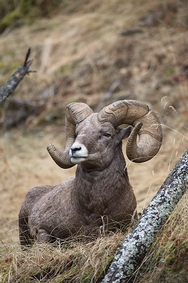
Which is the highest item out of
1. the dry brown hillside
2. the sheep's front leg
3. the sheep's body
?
the sheep's body

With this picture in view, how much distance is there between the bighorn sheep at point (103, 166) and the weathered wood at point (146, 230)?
954mm

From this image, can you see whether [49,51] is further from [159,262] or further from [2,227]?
[159,262]

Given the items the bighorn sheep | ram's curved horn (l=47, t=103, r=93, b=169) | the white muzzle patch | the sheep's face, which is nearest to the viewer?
Answer: the white muzzle patch

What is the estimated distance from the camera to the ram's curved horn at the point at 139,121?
7016 millimetres

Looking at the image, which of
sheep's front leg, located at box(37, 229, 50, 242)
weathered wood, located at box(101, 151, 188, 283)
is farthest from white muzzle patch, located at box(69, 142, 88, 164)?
sheep's front leg, located at box(37, 229, 50, 242)

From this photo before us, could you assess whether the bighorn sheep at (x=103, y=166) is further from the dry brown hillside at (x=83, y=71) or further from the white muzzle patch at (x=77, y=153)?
the dry brown hillside at (x=83, y=71)

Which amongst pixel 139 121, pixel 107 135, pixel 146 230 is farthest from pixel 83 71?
pixel 146 230

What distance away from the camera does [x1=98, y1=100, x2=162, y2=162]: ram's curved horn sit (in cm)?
702

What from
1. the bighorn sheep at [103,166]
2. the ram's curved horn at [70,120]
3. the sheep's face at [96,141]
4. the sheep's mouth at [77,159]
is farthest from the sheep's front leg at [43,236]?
the sheep's mouth at [77,159]

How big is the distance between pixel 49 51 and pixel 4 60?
1.47 metres

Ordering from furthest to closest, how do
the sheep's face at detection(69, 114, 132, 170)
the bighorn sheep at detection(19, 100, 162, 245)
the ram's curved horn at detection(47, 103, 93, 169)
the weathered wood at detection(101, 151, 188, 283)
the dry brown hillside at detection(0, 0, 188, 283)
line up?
1. the dry brown hillside at detection(0, 0, 188, 283)
2. the ram's curved horn at detection(47, 103, 93, 169)
3. the bighorn sheep at detection(19, 100, 162, 245)
4. the sheep's face at detection(69, 114, 132, 170)
5. the weathered wood at detection(101, 151, 188, 283)

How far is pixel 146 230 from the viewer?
5.88m

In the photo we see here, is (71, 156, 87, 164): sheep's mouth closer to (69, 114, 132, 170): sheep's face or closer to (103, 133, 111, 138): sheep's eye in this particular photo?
(69, 114, 132, 170): sheep's face

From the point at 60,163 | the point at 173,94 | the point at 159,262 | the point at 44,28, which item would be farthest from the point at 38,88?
the point at 159,262
